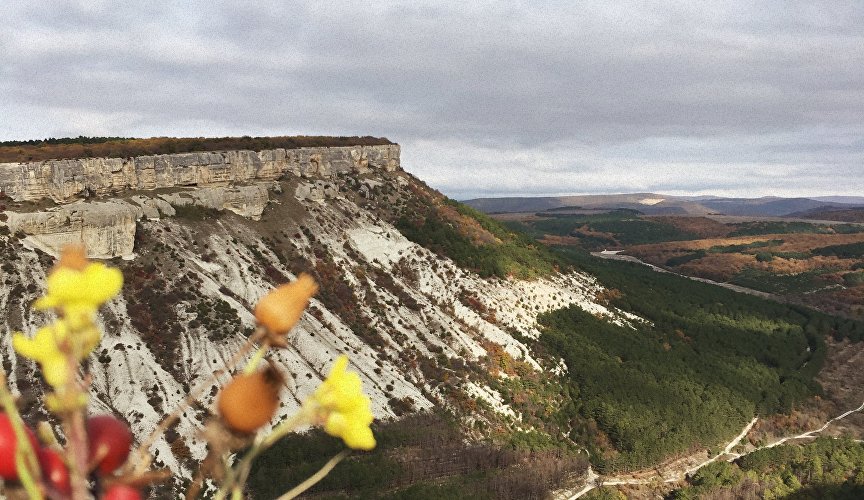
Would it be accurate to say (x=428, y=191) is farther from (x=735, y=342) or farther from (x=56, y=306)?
(x=56, y=306)

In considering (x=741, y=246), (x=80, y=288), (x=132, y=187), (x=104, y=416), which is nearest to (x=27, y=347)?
(x=80, y=288)

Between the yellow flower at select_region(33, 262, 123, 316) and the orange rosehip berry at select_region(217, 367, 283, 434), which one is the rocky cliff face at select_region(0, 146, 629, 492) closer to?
the orange rosehip berry at select_region(217, 367, 283, 434)

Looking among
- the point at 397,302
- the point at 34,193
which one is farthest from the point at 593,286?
the point at 34,193

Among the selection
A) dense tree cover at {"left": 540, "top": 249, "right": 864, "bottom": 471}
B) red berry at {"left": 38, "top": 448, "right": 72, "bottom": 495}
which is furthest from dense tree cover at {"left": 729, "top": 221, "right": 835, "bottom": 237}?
red berry at {"left": 38, "top": 448, "right": 72, "bottom": 495}

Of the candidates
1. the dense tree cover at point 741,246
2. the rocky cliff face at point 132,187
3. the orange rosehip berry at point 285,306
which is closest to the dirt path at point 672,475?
the rocky cliff face at point 132,187

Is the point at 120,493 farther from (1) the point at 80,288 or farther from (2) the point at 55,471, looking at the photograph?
(1) the point at 80,288

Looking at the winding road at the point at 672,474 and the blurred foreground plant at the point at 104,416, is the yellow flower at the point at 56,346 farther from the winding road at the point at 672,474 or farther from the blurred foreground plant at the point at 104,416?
the winding road at the point at 672,474
